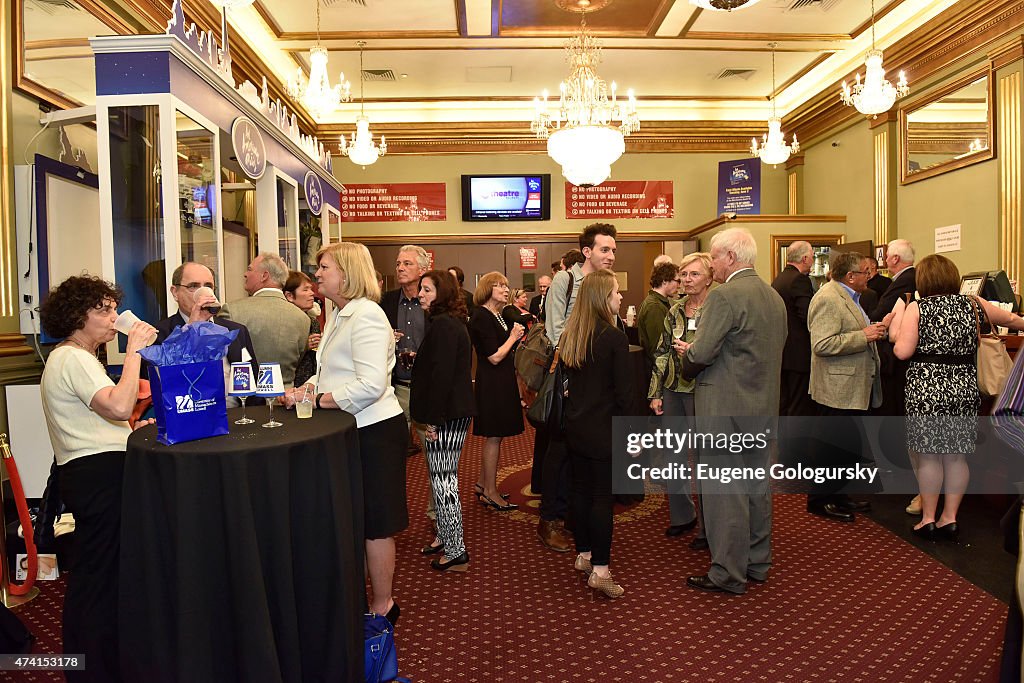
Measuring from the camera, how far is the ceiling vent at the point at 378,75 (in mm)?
8797

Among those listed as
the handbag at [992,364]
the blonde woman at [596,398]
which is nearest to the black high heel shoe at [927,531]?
the handbag at [992,364]

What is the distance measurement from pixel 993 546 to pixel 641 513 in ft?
6.07

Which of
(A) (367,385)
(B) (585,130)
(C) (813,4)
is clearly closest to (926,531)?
(A) (367,385)

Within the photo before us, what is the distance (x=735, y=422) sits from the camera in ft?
9.95

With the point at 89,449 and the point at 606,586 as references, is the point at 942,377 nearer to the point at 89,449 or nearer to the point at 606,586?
the point at 606,586

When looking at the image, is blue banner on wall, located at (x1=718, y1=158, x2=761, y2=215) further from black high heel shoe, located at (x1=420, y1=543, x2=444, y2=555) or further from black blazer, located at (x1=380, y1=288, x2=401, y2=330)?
black high heel shoe, located at (x1=420, y1=543, x2=444, y2=555)

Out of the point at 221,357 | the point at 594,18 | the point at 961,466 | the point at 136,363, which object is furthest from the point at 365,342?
the point at 594,18

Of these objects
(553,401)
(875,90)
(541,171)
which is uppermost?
(541,171)

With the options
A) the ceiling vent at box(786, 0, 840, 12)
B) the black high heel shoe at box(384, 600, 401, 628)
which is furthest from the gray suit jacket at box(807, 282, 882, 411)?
the ceiling vent at box(786, 0, 840, 12)

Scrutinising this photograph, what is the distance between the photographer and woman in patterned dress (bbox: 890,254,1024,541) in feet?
11.7

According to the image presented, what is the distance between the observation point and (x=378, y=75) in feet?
29.5

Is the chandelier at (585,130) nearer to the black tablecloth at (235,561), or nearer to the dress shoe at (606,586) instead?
the dress shoe at (606,586)

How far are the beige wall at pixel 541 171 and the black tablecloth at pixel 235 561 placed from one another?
907cm

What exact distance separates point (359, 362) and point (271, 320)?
1250 mm
